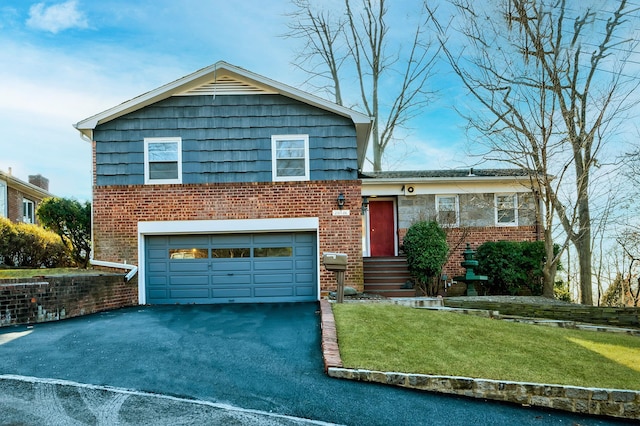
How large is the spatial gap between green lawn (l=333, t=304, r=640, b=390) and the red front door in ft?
25.2

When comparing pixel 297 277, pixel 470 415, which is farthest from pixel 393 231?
pixel 470 415

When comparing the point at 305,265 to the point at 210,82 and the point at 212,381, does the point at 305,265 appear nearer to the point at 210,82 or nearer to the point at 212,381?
the point at 210,82

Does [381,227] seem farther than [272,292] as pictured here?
Yes

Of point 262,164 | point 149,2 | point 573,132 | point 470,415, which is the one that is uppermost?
point 149,2

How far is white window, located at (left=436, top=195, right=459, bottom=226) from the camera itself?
1681cm

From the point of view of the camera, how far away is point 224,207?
12.9 metres

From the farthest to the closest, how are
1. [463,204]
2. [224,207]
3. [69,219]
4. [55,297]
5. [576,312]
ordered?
1. [463,204]
2. [69,219]
3. [224,207]
4. [576,312]
5. [55,297]

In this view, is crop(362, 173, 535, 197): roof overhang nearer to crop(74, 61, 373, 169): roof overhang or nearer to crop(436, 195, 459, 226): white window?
crop(436, 195, 459, 226): white window

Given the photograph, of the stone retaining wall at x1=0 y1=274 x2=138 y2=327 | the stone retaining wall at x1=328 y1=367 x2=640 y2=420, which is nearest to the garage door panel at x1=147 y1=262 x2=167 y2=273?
the stone retaining wall at x1=0 y1=274 x2=138 y2=327

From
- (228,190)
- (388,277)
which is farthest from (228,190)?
(388,277)

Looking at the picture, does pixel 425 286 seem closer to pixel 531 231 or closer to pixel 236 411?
pixel 531 231

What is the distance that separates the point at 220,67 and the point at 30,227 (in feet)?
33.3

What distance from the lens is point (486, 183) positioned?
56.0 ft

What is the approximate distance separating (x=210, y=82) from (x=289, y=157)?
3007mm
